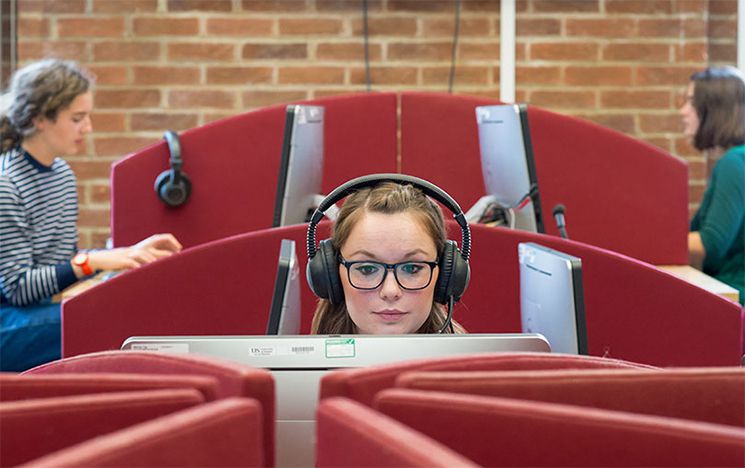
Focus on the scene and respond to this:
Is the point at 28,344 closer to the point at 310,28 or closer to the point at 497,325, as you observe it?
the point at 497,325

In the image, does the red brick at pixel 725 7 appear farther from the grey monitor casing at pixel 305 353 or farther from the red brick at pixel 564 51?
the grey monitor casing at pixel 305 353

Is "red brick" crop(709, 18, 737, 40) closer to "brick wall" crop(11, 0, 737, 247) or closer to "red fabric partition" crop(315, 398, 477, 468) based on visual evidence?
"brick wall" crop(11, 0, 737, 247)

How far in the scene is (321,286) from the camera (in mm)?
1466

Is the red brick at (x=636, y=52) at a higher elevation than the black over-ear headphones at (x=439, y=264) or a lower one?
higher

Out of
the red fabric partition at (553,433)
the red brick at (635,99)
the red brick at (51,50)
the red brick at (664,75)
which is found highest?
the red brick at (51,50)

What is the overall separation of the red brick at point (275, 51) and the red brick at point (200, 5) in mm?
169

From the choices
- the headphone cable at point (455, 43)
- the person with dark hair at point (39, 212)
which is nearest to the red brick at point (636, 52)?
the headphone cable at point (455, 43)

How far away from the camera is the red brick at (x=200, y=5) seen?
383cm

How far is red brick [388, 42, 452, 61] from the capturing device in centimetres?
386

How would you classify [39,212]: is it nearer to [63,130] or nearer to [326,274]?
[63,130]

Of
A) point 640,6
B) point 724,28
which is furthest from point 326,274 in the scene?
point 724,28

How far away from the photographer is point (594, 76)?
3.86 m

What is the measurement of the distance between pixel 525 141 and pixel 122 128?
2118mm

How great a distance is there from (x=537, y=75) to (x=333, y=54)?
0.79 metres
